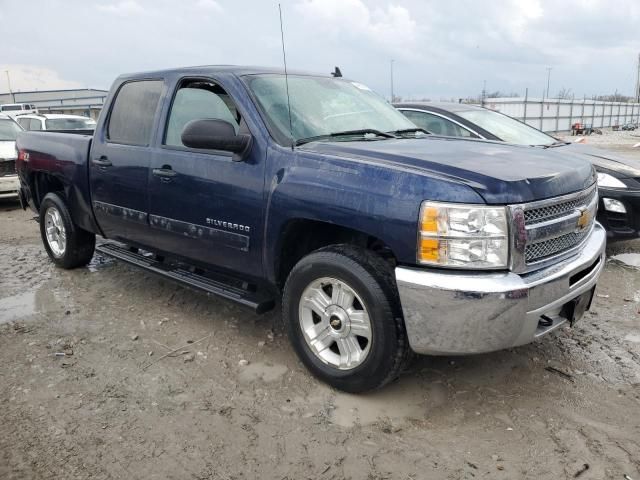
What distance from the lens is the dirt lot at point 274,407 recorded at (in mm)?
2609

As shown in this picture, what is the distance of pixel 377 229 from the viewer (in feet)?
9.35

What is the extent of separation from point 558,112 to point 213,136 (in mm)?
39662

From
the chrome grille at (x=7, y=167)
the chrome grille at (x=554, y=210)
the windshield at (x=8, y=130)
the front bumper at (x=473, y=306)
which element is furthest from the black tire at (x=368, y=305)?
the windshield at (x=8, y=130)

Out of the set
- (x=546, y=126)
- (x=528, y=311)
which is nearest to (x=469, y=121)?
(x=528, y=311)

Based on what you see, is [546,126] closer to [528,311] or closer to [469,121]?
[469,121]

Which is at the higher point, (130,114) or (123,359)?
(130,114)

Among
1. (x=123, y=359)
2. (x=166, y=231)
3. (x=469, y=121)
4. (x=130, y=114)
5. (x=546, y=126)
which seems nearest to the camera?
(x=123, y=359)

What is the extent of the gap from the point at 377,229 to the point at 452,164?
1.73 ft

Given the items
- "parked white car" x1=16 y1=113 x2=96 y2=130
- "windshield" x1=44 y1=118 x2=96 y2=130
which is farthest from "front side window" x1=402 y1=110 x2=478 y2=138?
"windshield" x1=44 y1=118 x2=96 y2=130

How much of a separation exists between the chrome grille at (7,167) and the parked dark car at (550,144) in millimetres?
6742

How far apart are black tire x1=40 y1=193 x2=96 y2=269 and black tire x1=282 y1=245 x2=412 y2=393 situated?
124 inches

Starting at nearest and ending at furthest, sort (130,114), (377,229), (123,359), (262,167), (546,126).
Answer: (377,229) < (262,167) < (123,359) < (130,114) < (546,126)

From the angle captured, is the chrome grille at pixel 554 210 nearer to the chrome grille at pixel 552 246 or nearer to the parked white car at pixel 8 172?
the chrome grille at pixel 552 246

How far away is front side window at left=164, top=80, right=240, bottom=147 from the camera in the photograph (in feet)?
12.5
